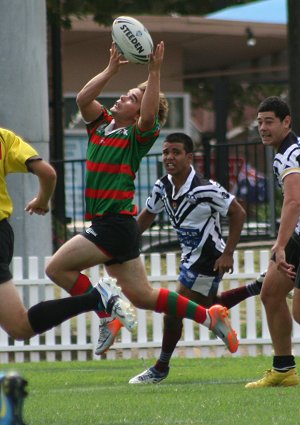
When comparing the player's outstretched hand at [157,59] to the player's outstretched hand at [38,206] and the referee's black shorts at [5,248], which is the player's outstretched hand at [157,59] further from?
the referee's black shorts at [5,248]

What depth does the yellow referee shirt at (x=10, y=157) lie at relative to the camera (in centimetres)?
773

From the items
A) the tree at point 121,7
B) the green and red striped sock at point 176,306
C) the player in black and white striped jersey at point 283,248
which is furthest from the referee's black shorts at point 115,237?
the tree at point 121,7

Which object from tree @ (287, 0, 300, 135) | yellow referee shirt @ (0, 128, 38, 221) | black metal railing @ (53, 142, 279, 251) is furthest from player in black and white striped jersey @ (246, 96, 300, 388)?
black metal railing @ (53, 142, 279, 251)

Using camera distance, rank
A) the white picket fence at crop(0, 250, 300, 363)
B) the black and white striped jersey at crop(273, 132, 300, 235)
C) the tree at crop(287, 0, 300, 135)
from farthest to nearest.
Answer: the tree at crop(287, 0, 300, 135) → the white picket fence at crop(0, 250, 300, 363) → the black and white striped jersey at crop(273, 132, 300, 235)

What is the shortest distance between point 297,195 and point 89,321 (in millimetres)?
6835

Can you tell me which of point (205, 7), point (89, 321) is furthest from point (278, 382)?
point (205, 7)

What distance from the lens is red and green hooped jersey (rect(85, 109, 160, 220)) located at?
29.2 feet

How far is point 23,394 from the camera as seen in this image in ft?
14.8

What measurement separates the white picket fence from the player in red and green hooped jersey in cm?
441

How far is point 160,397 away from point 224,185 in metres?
9.53

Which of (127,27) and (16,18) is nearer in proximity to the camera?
(127,27)

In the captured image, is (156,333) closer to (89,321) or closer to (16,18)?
(89,321)

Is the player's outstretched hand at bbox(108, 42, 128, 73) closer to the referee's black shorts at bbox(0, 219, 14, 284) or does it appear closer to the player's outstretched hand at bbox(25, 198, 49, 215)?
the player's outstretched hand at bbox(25, 198, 49, 215)

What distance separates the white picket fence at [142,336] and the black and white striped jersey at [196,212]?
9.98ft
